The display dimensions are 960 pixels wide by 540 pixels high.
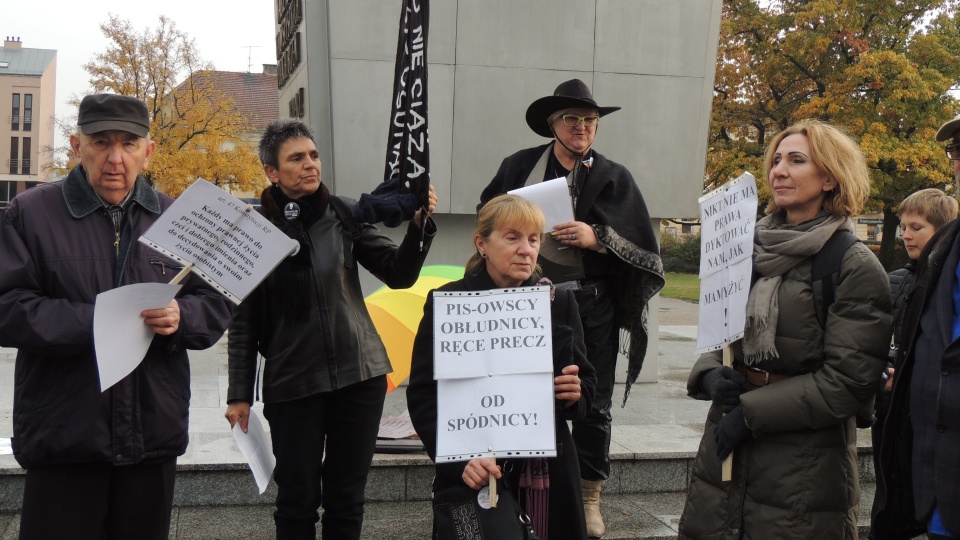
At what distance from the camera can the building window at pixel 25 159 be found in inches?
4254

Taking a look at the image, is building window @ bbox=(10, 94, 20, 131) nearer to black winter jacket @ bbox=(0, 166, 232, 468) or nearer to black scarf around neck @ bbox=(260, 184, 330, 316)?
black scarf around neck @ bbox=(260, 184, 330, 316)

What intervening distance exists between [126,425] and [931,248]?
2.61m

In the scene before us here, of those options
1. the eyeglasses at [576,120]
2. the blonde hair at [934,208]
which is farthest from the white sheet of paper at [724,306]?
the blonde hair at [934,208]

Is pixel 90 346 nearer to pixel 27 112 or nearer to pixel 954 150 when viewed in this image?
pixel 954 150

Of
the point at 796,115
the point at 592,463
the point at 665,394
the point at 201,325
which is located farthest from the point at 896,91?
the point at 201,325

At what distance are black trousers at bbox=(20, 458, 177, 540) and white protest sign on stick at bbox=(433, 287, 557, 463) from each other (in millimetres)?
967

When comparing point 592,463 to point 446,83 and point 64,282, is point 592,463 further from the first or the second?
point 446,83

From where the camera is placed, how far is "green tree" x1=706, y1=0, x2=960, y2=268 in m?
26.9

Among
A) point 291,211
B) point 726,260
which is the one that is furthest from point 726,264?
point 291,211

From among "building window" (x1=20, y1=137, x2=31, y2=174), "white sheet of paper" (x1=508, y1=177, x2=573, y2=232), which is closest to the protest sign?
"white sheet of paper" (x1=508, y1=177, x2=573, y2=232)

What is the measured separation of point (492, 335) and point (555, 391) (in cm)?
31

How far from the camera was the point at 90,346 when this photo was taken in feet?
10.0

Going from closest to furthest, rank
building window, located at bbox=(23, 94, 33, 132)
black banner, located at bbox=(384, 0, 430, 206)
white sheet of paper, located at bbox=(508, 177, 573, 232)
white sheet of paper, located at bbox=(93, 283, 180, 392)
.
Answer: white sheet of paper, located at bbox=(93, 283, 180, 392) → black banner, located at bbox=(384, 0, 430, 206) → white sheet of paper, located at bbox=(508, 177, 573, 232) → building window, located at bbox=(23, 94, 33, 132)

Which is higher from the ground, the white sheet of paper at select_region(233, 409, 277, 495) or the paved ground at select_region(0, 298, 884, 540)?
the white sheet of paper at select_region(233, 409, 277, 495)
